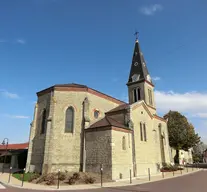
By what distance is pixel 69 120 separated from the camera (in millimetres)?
23578

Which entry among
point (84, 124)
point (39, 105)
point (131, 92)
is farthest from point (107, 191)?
point (131, 92)

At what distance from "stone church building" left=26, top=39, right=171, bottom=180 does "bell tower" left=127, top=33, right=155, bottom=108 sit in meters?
6.85

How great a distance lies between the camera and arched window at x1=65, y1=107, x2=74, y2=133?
23.2m

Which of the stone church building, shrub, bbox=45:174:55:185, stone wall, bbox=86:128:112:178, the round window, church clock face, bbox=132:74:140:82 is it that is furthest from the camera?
church clock face, bbox=132:74:140:82

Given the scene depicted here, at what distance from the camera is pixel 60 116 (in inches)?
915

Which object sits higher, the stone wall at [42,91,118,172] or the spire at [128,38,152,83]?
the spire at [128,38,152,83]

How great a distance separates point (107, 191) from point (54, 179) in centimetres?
643

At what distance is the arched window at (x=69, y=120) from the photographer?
23.2 meters

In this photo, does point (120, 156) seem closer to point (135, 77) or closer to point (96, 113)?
point (96, 113)

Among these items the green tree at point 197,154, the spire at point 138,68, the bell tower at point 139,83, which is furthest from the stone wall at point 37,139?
the green tree at point 197,154

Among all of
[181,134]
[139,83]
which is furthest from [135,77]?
[181,134]

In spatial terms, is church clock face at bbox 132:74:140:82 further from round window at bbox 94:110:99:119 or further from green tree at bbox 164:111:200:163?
green tree at bbox 164:111:200:163

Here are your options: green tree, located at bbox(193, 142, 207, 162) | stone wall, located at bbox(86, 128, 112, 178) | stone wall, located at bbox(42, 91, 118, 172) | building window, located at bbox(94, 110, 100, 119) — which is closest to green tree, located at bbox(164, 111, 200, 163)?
building window, located at bbox(94, 110, 100, 119)

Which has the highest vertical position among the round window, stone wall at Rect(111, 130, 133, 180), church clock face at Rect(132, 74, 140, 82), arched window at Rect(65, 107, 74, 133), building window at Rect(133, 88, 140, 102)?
church clock face at Rect(132, 74, 140, 82)
